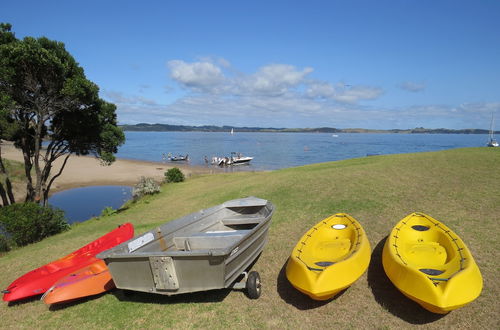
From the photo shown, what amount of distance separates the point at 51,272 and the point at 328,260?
6492mm

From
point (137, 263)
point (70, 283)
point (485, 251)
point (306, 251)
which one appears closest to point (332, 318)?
point (306, 251)

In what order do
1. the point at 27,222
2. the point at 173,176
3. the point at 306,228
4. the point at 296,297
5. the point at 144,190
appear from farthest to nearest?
the point at 173,176 < the point at 144,190 < the point at 27,222 < the point at 306,228 < the point at 296,297

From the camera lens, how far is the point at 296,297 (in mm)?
5840

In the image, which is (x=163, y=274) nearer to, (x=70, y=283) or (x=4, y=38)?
(x=70, y=283)

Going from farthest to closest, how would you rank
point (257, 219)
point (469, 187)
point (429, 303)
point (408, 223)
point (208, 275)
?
point (469, 187)
point (257, 219)
point (408, 223)
point (208, 275)
point (429, 303)

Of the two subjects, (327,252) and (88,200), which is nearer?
(327,252)

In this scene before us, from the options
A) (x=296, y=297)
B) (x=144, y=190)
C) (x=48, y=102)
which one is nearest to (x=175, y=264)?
(x=296, y=297)

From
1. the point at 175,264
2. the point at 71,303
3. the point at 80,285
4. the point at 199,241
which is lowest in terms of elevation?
the point at 71,303

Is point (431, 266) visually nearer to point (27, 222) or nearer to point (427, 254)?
point (427, 254)

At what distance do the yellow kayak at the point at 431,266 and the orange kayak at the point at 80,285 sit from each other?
588 centimetres

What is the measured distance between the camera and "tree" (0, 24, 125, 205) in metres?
12.9

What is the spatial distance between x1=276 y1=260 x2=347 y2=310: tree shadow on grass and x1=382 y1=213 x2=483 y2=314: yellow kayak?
1329 mm

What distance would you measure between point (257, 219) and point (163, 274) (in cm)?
374

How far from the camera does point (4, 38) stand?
13.9 m
